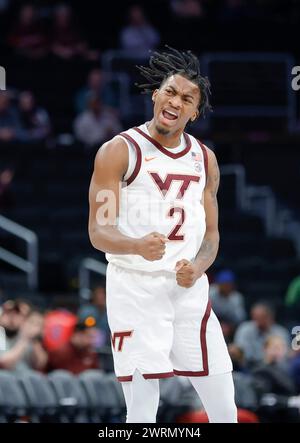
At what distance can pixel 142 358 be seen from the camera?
255 inches

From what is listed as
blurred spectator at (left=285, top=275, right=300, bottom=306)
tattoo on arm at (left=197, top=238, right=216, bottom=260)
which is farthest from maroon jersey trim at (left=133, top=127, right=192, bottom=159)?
blurred spectator at (left=285, top=275, right=300, bottom=306)

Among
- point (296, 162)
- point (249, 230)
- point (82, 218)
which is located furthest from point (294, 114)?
point (82, 218)

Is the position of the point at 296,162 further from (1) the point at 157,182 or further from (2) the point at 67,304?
(1) the point at 157,182

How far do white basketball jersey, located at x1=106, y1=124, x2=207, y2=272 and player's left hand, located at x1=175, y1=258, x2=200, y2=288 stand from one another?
3.4 inches

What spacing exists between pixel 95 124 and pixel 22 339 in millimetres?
5751

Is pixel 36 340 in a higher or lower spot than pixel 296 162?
lower

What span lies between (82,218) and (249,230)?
92.4 inches

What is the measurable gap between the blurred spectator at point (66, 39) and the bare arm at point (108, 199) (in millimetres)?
11625

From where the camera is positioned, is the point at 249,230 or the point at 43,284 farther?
the point at 249,230

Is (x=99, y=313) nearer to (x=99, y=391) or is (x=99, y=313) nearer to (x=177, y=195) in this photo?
(x=99, y=391)

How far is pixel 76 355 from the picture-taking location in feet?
40.1

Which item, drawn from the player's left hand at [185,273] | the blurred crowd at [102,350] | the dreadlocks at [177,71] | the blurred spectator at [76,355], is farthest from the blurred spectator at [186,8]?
the player's left hand at [185,273]

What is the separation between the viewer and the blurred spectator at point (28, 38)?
707 inches

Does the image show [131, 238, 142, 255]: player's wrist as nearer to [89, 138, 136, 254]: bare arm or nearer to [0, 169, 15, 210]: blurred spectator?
[89, 138, 136, 254]: bare arm
